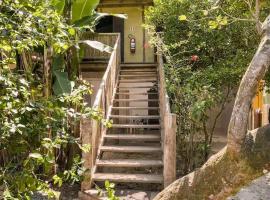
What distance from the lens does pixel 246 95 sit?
3967 mm

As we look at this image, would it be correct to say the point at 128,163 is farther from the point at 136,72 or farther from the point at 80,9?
the point at 136,72

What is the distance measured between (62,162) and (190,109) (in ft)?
10.1

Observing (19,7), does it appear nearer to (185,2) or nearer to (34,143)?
(34,143)

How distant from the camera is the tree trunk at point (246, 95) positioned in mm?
3922

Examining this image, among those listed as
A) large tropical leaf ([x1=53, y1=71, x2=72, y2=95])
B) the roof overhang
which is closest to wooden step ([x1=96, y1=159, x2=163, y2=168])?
large tropical leaf ([x1=53, y1=71, x2=72, y2=95])

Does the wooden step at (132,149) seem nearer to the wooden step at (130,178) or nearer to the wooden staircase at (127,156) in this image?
the wooden staircase at (127,156)

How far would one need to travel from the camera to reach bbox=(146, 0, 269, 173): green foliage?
8.17 meters

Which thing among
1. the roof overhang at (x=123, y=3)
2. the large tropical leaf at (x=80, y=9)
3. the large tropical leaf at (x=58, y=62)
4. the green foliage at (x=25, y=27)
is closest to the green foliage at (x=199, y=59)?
the large tropical leaf at (x=80, y=9)

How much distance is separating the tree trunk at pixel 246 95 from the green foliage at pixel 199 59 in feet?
11.7

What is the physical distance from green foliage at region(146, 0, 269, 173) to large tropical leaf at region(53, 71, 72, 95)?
225 cm

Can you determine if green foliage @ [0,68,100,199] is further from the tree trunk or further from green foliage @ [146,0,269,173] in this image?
green foliage @ [146,0,269,173]

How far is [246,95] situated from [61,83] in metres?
4.60

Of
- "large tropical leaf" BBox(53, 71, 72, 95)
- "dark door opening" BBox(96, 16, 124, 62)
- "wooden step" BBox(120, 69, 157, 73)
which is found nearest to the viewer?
"large tropical leaf" BBox(53, 71, 72, 95)

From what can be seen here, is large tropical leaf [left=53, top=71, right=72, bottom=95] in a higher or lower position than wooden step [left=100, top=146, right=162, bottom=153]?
higher
